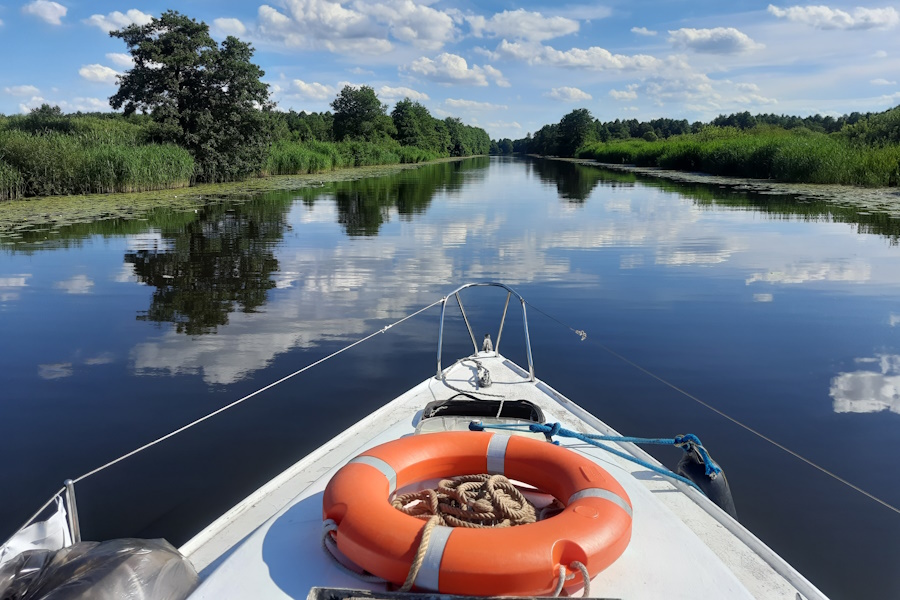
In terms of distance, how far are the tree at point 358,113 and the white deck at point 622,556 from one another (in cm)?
5244

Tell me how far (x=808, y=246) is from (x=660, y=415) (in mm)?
8193

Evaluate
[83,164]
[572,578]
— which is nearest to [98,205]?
[83,164]

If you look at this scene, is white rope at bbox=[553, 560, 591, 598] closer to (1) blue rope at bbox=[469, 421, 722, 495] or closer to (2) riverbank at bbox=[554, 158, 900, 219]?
(1) blue rope at bbox=[469, 421, 722, 495]

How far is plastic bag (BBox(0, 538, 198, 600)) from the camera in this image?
1708mm

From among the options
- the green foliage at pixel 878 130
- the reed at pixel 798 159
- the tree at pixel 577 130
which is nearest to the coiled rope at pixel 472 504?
the reed at pixel 798 159

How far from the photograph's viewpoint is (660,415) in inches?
175

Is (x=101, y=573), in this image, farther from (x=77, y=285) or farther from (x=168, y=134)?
(x=168, y=134)

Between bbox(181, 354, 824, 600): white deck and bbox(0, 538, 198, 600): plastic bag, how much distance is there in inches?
4.3

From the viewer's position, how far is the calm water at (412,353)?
3506mm

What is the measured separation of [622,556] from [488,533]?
56 centimetres

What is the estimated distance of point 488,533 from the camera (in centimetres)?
189

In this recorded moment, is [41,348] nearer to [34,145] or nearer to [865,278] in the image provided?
[865,278]

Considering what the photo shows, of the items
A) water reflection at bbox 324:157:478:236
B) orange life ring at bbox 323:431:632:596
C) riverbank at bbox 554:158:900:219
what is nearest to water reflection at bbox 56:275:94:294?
water reflection at bbox 324:157:478:236

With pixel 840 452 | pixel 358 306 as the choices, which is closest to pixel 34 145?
pixel 358 306
